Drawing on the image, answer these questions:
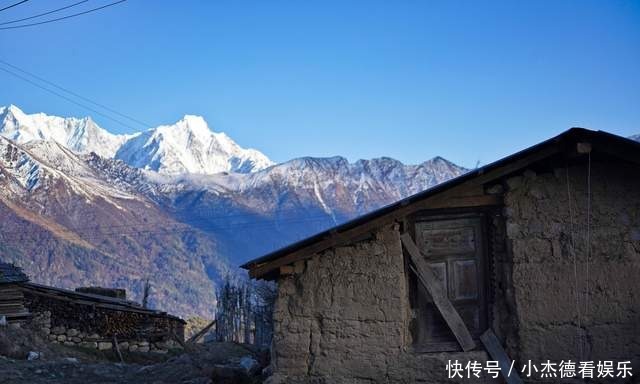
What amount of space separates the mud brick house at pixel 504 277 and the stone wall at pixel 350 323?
1 centimetres

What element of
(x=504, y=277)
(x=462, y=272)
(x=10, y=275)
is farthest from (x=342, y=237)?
(x=10, y=275)

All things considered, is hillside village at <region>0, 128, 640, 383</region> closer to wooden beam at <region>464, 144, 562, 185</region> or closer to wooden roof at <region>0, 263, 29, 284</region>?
wooden beam at <region>464, 144, 562, 185</region>

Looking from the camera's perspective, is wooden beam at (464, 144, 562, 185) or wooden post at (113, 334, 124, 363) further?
wooden post at (113, 334, 124, 363)

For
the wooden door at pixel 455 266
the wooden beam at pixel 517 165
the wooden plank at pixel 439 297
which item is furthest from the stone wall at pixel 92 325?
the wooden beam at pixel 517 165

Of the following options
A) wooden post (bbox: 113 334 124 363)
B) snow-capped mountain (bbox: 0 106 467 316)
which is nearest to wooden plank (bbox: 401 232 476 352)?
wooden post (bbox: 113 334 124 363)

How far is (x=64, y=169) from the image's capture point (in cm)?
11038

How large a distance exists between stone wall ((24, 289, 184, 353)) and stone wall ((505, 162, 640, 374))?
46.3ft

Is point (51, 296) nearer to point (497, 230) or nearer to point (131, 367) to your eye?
point (131, 367)

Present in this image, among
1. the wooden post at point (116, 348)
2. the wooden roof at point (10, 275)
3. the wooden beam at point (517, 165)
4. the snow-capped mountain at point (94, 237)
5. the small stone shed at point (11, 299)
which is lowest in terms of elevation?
the wooden post at point (116, 348)

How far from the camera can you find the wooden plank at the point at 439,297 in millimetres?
7516

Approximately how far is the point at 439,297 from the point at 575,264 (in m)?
1.65

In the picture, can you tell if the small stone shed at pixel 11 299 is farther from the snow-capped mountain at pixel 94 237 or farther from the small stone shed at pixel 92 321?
the snow-capped mountain at pixel 94 237

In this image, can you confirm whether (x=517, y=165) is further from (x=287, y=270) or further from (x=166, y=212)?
(x=166, y=212)

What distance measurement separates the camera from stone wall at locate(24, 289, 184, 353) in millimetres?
17797
